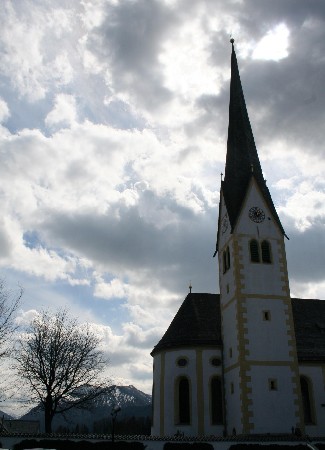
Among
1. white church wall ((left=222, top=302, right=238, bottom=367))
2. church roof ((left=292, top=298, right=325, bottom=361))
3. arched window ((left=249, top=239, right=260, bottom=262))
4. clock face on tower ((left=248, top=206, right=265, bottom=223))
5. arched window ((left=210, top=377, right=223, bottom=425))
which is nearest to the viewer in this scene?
white church wall ((left=222, top=302, right=238, bottom=367))

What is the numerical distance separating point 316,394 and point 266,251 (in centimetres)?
1077

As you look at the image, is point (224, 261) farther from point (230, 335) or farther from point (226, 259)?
point (230, 335)

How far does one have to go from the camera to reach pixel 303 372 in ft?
111

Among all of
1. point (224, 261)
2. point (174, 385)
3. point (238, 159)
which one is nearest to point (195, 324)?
point (174, 385)

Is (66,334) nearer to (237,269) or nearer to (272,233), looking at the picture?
(237,269)

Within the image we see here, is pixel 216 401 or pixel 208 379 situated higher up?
pixel 208 379

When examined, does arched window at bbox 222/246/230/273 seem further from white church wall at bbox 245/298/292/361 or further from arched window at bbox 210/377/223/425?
arched window at bbox 210/377/223/425

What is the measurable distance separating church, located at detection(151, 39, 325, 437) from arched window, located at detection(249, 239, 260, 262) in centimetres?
8

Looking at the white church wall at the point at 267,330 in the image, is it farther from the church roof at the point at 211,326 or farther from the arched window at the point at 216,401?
the arched window at the point at 216,401

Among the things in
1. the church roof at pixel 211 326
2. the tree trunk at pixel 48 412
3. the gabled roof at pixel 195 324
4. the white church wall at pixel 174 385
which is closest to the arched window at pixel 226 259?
the gabled roof at pixel 195 324

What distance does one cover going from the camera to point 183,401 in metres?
34.6

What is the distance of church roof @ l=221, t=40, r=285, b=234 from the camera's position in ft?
125

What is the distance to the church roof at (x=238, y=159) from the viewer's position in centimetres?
3809

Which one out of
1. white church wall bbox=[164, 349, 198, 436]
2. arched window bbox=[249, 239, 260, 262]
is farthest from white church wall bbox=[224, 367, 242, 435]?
arched window bbox=[249, 239, 260, 262]
